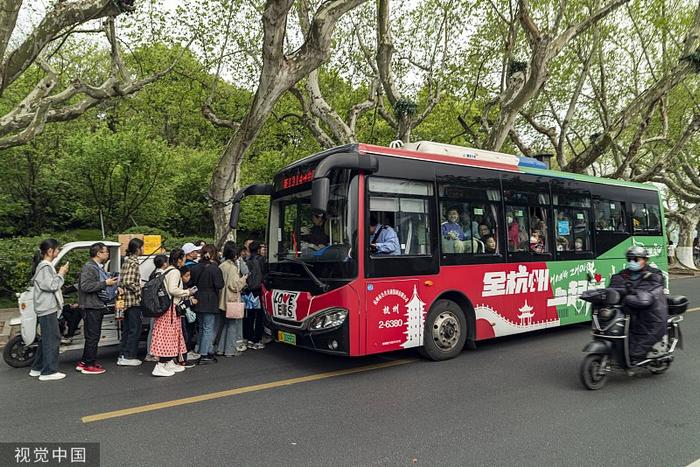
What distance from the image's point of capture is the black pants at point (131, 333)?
22.3 ft

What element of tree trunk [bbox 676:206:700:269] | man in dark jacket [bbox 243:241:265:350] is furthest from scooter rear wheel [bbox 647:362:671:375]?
tree trunk [bbox 676:206:700:269]

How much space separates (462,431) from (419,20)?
1496 centimetres

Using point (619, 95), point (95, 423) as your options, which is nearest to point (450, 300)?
point (95, 423)

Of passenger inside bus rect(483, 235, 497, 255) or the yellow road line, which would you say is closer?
the yellow road line

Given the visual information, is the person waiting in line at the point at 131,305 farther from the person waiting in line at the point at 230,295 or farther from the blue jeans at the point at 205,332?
the person waiting in line at the point at 230,295

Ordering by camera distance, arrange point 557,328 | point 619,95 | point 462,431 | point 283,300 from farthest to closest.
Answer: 1. point 619,95
2. point 557,328
3. point 283,300
4. point 462,431

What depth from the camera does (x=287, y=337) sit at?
6453mm

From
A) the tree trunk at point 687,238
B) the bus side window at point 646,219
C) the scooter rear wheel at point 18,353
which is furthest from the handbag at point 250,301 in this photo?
the tree trunk at point 687,238

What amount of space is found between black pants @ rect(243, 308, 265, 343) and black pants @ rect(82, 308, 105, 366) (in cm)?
228

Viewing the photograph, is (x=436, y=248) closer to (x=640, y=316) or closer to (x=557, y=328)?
(x=640, y=316)

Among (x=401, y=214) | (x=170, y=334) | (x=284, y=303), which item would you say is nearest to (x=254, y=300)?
(x=284, y=303)

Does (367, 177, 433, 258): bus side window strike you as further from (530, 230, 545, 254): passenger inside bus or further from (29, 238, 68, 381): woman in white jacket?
(29, 238, 68, 381): woman in white jacket

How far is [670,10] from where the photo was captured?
16891mm

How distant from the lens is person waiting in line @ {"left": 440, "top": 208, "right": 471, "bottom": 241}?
6.81m
